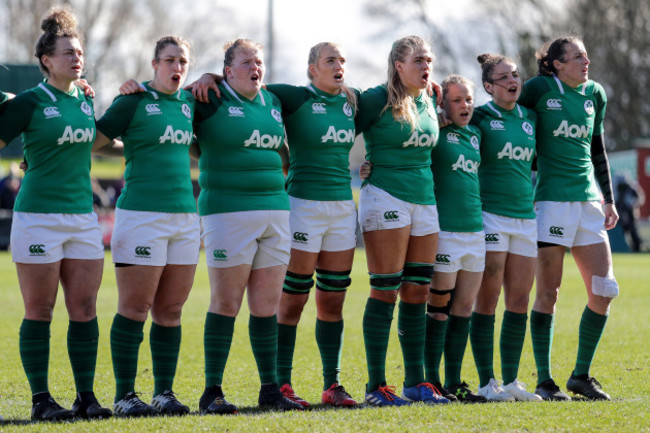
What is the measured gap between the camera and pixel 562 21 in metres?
44.3

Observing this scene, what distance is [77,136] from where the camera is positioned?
18.8 ft

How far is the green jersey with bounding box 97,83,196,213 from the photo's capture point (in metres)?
5.86

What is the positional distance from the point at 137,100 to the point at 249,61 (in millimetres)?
776

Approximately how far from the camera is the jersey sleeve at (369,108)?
659 cm

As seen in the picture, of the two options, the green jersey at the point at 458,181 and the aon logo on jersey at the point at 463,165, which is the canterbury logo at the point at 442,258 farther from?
the aon logo on jersey at the point at 463,165

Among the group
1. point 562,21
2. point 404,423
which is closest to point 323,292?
point 404,423

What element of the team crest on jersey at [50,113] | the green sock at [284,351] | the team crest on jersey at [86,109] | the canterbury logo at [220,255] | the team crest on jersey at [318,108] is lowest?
the green sock at [284,351]

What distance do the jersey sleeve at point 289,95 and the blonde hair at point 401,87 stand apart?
1.89 feet

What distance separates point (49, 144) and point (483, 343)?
3350 mm

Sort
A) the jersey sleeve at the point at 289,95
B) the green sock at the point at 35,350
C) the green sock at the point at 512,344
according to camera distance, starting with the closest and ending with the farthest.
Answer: the green sock at the point at 35,350 < the jersey sleeve at the point at 289,95 < the green sock at the point at 512,344

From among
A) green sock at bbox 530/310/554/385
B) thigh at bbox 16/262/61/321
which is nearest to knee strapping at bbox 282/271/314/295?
thigh at bbox 16/262/61/321

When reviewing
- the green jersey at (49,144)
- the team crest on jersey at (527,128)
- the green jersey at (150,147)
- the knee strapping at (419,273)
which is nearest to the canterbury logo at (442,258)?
the knee strapping at (419,273)

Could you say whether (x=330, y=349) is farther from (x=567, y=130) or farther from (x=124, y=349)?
(x=567, y=130)

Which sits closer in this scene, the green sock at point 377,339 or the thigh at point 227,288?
the thigh at point 227,288
